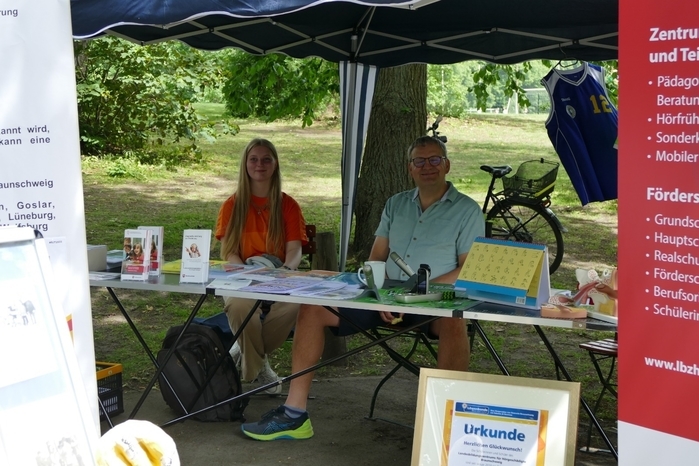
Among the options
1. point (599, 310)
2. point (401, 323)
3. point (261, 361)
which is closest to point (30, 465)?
point (599, 310)

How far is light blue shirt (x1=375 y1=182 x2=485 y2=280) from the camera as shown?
13.6 ft

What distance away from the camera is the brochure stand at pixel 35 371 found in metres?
1.74

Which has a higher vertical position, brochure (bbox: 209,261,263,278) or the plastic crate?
brochure (bbox: 209,261,263,278)

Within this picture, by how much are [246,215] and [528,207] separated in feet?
12.4

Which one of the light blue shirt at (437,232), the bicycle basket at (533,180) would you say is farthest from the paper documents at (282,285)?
the bicycle basket at (533,180)

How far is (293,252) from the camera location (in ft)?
15.3

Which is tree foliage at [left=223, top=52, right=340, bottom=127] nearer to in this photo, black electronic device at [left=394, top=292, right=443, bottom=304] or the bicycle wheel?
the bicycle wheel

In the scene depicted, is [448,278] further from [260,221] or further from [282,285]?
[260,221]

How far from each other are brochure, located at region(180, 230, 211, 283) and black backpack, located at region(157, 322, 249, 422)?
1.76 feet

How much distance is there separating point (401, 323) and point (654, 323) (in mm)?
1902

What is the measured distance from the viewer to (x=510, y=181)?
7844mm

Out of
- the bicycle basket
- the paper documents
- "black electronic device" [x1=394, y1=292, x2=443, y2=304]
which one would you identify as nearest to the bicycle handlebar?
the paper documents

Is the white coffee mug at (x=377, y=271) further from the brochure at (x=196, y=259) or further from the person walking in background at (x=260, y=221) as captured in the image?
the person walking in background at (x=260, y=221)

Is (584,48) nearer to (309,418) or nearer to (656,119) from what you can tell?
(309,418)
